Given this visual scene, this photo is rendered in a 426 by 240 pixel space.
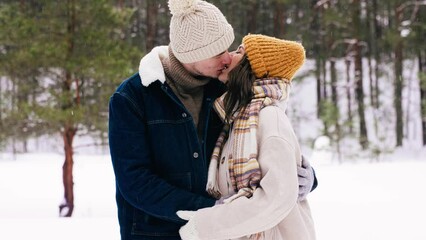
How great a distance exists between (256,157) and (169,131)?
0.35 metres

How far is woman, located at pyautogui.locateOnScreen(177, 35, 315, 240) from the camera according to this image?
6.08 ft

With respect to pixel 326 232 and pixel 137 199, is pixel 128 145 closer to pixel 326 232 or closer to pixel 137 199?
pixel 137 199

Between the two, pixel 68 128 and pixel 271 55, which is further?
pixel 68 128

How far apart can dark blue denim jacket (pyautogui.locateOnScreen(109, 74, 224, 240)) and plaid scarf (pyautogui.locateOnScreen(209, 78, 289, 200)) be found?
14 cm

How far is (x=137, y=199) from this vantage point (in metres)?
2.00

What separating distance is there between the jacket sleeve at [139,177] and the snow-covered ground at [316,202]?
4.46 m

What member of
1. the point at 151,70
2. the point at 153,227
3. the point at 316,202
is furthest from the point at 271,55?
the point at 316,202

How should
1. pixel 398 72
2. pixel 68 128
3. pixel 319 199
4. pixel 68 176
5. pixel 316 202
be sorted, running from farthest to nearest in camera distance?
pixel 398 72 → pixel 68 176 → pixel 68 128 → pixel 319 199 → pixel 316 202

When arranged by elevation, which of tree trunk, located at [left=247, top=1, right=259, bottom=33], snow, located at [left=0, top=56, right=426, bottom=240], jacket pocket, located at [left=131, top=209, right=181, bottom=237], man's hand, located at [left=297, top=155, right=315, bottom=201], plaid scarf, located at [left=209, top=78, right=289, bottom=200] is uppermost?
tree trunk, located at [left=247, top=1, right=259, bottom=33]

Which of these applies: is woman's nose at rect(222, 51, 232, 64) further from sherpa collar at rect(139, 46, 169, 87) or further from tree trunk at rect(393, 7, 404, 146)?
tree trunk at rect(393, 7, 404, 146)

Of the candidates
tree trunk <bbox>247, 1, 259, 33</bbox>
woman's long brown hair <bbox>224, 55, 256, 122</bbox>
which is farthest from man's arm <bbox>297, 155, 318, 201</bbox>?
tree trunk <bbox>247, 1, 259, 33</bbox>

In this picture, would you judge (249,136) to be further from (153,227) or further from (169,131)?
(153,227)

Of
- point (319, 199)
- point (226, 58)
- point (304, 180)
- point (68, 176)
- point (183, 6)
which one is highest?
point (183, 6)

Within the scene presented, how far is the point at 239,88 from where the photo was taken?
6.61ft
